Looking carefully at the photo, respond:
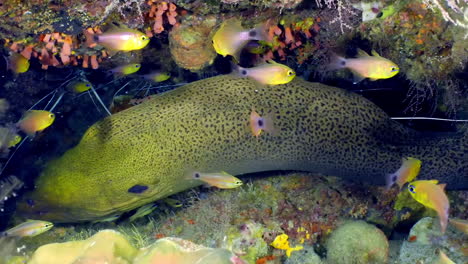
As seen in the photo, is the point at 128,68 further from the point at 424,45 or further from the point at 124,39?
the point at 424,45

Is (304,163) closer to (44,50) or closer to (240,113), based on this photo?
(240,113)

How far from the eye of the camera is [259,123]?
5.02m

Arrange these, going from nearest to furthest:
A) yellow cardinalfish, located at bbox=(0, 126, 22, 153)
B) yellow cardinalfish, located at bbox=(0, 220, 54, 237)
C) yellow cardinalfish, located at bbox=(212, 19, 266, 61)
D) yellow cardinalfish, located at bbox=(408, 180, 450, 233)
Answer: yellow cardinalfish, located at bbox=(408, 180, 450, 233) < yellow cardinalfish, located at bbox=(212, 19, 266, 61) < yellow cardinalfish, located at bbox=(0, 220, 54, 237) < yellow cardinalfish, located at bbox=(0, 126, 22, 153)

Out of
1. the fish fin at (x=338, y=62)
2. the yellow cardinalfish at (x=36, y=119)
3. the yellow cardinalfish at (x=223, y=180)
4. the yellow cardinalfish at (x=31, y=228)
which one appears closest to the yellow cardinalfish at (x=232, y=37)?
the fish fin at (x=338, y=62)

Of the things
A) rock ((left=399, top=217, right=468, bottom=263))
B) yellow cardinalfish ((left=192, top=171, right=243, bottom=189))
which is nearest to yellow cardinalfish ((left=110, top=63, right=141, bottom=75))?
yellow cardinalfish ((left=192, top=171, right=243, bottom=189))

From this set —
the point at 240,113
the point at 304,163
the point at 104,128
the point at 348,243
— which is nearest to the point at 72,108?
the point at 104,128

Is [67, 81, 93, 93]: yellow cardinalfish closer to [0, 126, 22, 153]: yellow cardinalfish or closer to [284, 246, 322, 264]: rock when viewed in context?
[0, 126, 22, 153]: yellow cardinalfish

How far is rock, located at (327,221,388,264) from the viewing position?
480 cm

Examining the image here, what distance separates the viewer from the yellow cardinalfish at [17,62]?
495 centimetres

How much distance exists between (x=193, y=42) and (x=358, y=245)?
11.9ft

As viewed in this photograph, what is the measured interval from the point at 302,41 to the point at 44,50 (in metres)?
3.75

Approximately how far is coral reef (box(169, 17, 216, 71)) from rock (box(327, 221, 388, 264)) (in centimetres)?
315

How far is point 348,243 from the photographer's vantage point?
16.0ft

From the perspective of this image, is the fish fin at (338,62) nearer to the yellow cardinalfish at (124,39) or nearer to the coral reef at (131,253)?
the yellow cardinalfish at (124,39)
